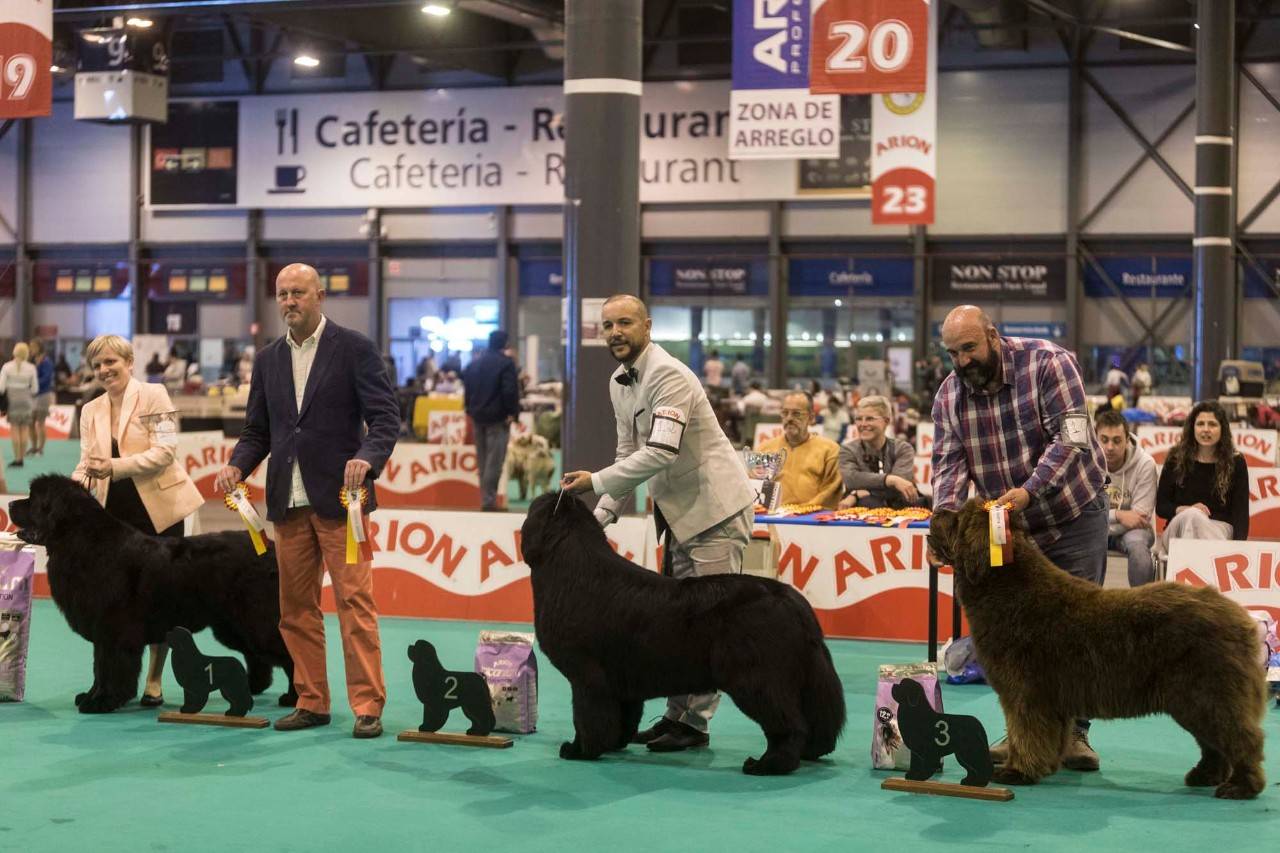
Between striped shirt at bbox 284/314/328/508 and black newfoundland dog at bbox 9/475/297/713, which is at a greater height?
striped shirt at bbox 284/314/328/508

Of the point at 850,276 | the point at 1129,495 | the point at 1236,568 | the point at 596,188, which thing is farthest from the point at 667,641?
the point at 850,276

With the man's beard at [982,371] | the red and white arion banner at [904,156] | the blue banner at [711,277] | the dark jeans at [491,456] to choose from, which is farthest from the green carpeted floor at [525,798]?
the blue banner at [711,277]

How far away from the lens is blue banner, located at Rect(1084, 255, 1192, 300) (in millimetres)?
28578

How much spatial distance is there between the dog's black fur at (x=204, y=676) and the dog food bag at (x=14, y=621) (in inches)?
35.8

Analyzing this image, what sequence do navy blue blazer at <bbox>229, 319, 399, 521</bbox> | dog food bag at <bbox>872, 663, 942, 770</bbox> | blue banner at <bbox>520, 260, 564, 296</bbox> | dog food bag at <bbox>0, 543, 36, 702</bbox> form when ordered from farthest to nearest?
blue banner at <bbox>520, 260, 564, 296</bbox> < dog food bag at <bbox>0, 543, 36, 702</bbox> < navy blue blazer at <bbox>229, 319, 399, 521</bbox> < dog food bag at <bbox>872, 663, 942, 770</bbox>

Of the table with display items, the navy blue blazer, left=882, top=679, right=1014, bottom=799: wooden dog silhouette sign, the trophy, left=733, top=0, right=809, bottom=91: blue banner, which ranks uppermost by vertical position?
left=733, top=0, right=809, bottom=91: blue banner

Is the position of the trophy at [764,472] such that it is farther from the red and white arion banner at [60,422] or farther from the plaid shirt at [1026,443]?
the red and white arion banner at [60,422]

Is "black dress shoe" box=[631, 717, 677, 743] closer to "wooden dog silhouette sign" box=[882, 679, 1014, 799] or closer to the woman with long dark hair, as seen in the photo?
"wooden dog silhouette sign" box=[882, 679, 1014, 799]

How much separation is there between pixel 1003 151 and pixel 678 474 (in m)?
24.6

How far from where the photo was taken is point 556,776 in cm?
541

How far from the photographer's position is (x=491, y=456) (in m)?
14.4

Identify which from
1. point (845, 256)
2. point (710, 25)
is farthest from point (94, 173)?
point (845, 256)

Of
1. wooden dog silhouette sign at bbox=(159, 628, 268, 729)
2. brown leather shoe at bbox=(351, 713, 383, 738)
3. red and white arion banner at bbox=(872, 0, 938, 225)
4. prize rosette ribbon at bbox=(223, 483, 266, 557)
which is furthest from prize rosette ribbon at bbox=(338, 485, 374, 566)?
red and white arion banner at bbox=(872, 0, 938, 225)

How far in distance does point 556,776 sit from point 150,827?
1387mm
